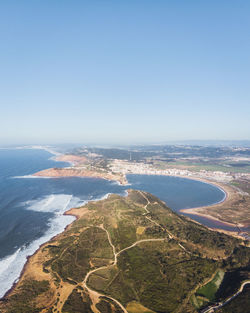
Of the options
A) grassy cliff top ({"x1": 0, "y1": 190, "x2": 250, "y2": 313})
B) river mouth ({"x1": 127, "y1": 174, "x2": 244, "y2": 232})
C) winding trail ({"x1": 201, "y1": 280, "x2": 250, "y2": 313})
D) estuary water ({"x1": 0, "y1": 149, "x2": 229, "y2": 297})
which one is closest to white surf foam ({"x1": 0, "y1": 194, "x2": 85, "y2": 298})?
estuary water ({"x1": 0, "y1": 149, "x2": 229, "y2": 297})

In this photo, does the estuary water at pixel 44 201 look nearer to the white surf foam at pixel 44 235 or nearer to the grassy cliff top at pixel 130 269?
the white surf foam at pixel 44 235

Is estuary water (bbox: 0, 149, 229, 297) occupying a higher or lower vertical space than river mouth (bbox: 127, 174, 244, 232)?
higher

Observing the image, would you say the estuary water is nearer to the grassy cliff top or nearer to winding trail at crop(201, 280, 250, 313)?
the grassy cliff top

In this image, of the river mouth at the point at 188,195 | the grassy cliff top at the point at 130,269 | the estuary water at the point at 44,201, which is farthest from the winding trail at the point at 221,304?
the estuary water at the point at 44,201

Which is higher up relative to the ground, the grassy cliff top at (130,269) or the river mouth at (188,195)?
the grassy cliff top at (130,269)

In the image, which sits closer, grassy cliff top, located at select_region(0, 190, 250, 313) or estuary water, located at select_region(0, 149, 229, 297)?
grassy cliff top, located at select_region(0, 190, 250, 313)

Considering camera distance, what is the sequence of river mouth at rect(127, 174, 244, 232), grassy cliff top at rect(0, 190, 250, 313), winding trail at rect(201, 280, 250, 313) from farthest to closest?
river mouth at rect(127, 174, 244, 232)
grassy cliff top at rect(0, 190, 250, 313)
winding trail at rect(201, 280, 250, 313)

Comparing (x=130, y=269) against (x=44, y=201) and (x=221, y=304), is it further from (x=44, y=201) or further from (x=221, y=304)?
(x=44, y=201)

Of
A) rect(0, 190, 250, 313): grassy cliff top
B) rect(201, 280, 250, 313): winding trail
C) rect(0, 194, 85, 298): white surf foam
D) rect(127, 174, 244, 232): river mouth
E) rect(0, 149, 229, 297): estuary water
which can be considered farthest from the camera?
rect(127, 174, 244, 232): river mouth
